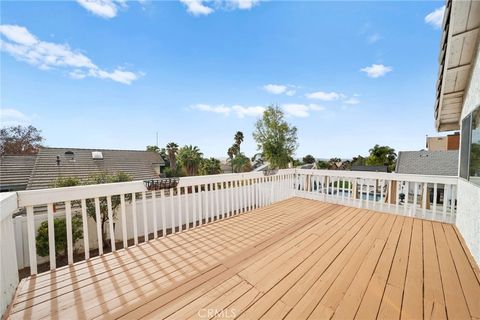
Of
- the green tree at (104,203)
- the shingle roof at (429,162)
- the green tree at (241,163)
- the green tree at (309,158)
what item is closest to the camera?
the green tree at (104,203)

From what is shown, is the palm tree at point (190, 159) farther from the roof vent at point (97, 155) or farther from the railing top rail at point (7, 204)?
the railing top rail at point (7, 204)

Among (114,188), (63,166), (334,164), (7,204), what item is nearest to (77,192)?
(114,188)

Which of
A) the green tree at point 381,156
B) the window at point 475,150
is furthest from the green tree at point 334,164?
the window at point 475,150

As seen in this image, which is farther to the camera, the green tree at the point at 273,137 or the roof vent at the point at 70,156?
the roof vent at the point at 70,156

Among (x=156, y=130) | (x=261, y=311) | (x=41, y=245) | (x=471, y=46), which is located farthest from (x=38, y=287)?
(x=156, y=130)

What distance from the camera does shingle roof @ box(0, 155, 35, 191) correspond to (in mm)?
9555

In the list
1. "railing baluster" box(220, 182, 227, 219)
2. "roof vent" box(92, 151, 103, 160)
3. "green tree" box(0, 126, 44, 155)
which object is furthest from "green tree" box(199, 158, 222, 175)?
"railing baluster" box(220, 182, 227, 219)

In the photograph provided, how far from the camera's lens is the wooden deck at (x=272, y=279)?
124cm

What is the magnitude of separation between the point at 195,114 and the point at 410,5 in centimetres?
1514

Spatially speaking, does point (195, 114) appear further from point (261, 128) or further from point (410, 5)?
point (410, 5)

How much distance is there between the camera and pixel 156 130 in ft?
77.9

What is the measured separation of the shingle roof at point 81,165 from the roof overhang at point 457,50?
1114cm

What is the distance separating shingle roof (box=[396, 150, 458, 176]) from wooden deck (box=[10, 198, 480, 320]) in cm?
1246

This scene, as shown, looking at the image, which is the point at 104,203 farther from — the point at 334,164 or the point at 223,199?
the point at 334,164
